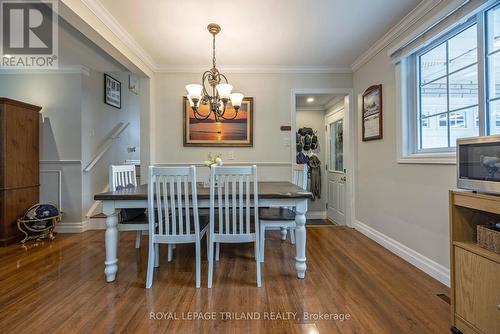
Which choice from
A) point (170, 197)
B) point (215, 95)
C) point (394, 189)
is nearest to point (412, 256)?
point (394, 189)

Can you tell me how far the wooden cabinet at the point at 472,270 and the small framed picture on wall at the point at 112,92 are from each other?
488 centimetres

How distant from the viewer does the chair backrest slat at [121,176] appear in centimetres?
237

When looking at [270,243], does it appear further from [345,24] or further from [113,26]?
[113,26]

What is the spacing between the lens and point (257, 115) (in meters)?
3.73

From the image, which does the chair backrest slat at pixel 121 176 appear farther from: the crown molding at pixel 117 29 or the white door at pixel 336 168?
the white door at pixel 336 168

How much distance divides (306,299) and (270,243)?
4.22 ft

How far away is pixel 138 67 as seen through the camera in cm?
319

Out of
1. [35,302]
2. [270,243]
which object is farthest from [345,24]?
[35,302]

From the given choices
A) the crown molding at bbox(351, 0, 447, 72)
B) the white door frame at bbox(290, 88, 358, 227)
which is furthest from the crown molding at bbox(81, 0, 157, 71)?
the crown molding at bbox(351, 0, 447, 72)

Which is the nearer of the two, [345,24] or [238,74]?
[345,24]

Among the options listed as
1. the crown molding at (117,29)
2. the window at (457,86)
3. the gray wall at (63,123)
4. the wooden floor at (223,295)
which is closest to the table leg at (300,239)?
the wooden floor at (223,295)

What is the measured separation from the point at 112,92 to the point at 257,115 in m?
2.79

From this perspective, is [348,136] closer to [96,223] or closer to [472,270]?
[472,270]

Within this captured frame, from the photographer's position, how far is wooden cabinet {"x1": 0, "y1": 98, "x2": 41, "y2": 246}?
2.96 metres
